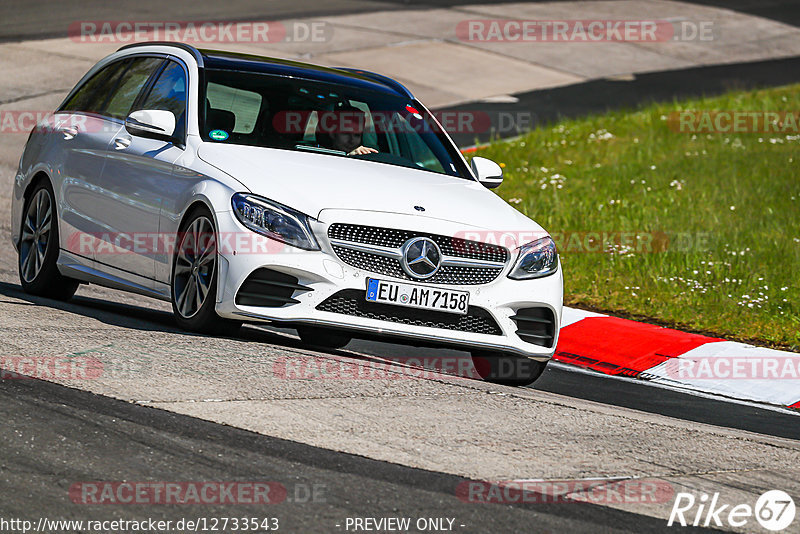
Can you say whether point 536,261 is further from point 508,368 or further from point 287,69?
point 287,69

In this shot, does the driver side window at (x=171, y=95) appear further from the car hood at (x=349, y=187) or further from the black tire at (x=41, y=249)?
the black tire at (x=41, y=249)

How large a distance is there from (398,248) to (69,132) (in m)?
3.02

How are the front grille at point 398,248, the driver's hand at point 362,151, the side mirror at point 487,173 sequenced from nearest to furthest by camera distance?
the front grille at point 398,248, the driver's hand at point 362,151, the side mirror at point 487,173

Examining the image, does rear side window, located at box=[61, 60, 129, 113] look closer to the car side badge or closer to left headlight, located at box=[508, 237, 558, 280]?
the car side badge

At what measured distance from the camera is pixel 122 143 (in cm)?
843

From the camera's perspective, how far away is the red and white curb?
29.1 ft

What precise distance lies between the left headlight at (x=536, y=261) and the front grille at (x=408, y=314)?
312 mm

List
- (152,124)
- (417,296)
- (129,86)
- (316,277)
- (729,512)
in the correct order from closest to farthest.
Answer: (729,512), (316,277), (417,296), (152,124), (129,86)

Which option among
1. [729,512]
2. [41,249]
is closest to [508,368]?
[729,512]

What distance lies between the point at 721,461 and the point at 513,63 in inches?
746

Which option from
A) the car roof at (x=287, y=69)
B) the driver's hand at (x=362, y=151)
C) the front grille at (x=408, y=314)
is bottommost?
the front grille at (x=408, y=314)

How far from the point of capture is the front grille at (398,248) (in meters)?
7.19

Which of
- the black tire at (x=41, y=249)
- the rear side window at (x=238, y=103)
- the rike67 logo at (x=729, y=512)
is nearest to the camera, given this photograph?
the rike67 logo at (x=729, y=512)

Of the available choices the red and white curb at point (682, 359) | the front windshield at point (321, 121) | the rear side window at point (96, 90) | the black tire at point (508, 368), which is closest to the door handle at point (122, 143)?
the front windshield at point (321, 121)
